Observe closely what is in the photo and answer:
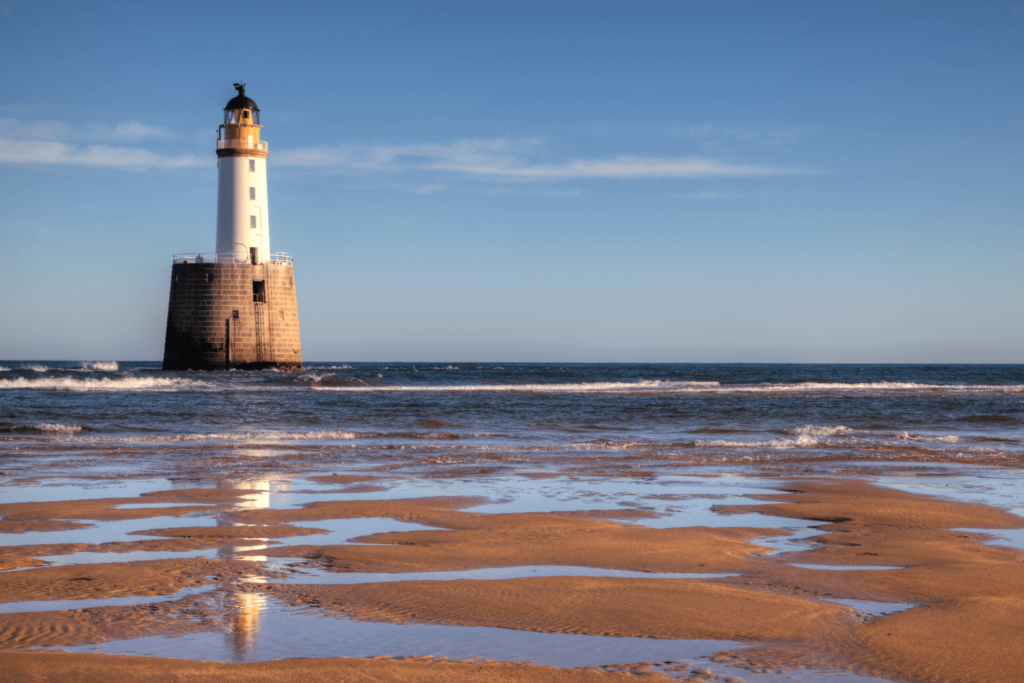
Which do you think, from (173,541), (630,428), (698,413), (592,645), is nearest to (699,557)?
(592,645)

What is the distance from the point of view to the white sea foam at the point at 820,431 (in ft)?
55.8

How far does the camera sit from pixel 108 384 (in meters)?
34.7

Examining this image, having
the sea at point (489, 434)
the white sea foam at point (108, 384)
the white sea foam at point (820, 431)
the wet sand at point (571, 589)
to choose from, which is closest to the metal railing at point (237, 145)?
the white sea foam at point (108, 384)

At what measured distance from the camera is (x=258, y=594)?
465 centimetres

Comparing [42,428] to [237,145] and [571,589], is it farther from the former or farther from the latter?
[237,145]

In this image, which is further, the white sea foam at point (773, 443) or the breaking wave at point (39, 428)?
the breaking wave at point (39, 428)

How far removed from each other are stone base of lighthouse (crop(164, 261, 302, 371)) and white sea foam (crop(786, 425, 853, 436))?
2944cm

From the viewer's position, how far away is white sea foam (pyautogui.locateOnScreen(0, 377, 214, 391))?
33094 millimetres

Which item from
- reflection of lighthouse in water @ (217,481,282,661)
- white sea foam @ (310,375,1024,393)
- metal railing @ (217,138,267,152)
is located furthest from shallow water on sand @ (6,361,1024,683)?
metal railing @ (217,138,267,152)

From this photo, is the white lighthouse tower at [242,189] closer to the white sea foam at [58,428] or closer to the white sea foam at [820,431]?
the white sea foam at [58,428]

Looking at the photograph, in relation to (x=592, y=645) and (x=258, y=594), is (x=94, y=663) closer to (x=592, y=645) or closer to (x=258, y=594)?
(x=258, y=594)

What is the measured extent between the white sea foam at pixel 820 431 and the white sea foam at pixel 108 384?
23.6 metres

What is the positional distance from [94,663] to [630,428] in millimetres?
15578

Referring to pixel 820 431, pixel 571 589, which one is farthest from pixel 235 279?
pixel 571 589
